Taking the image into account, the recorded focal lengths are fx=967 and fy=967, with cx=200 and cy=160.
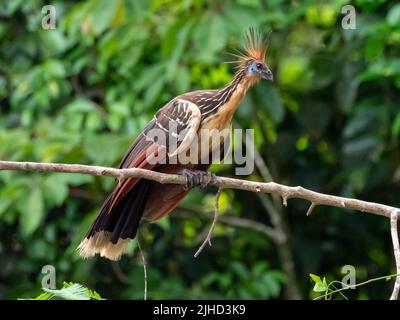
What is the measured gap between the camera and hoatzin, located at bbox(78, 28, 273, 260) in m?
4.02

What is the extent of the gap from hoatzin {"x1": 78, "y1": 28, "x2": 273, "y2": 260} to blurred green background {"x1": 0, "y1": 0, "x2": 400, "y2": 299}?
627 mm

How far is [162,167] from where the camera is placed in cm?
412

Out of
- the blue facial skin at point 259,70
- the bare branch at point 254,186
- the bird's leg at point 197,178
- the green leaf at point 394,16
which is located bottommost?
the bare branch at point 254,186

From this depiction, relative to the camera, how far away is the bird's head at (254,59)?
13.7 ft

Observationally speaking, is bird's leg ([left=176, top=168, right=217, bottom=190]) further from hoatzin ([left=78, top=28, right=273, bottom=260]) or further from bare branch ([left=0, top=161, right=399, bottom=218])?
bare branch ([left=0, top=161, right=399, bottom=218])

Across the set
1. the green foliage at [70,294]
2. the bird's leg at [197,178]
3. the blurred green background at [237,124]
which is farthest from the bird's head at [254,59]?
the green foliage at [70,294]

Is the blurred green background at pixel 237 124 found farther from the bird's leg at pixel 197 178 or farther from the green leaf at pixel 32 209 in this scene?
the bird's leg at pixel 197 178

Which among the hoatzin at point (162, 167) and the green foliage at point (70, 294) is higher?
the hoatzin at point (162, 167)

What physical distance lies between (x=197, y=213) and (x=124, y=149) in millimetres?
985

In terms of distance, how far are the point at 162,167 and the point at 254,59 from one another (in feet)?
2.07

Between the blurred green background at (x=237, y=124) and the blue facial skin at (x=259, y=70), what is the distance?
552mm

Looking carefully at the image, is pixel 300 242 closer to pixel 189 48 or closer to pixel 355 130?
pixel 355 130

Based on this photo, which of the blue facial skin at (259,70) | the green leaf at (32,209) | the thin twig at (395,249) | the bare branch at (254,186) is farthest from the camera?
the green leaf at (32,209)

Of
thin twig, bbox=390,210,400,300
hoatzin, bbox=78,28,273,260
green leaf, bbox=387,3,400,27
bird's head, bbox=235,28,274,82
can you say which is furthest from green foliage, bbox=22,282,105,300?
green leaf, bbox=387,3,400,27
